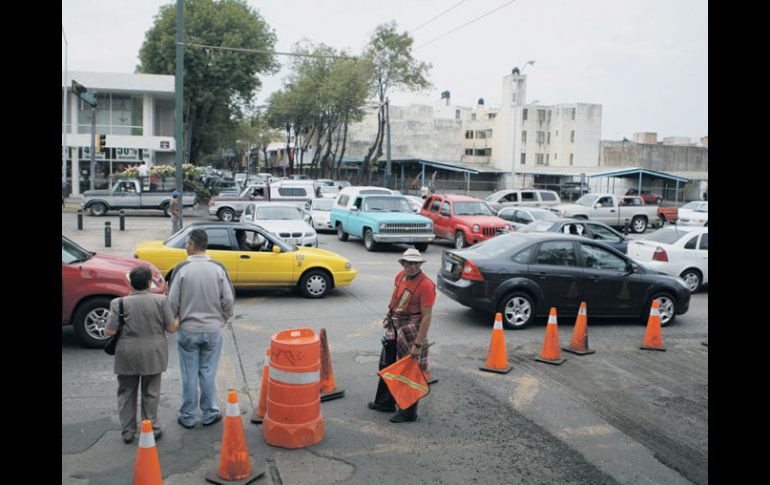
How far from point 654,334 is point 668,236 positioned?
684 cm

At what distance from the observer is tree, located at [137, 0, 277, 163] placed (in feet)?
151

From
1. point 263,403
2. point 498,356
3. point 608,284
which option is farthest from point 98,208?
point 263,403

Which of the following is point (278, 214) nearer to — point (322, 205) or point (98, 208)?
point (322, 205)

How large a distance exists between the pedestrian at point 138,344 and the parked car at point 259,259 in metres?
6.24

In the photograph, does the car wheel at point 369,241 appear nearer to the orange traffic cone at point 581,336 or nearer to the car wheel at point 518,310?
the car wheel at point 518,310

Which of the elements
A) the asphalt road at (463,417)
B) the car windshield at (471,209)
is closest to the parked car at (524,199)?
the car windshield at (471,209)

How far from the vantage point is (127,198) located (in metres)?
31.0

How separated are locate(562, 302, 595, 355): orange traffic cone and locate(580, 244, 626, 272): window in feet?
6.00

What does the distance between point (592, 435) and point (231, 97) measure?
47272mm

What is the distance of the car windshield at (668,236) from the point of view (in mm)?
15711

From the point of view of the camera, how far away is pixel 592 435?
6539 mm
